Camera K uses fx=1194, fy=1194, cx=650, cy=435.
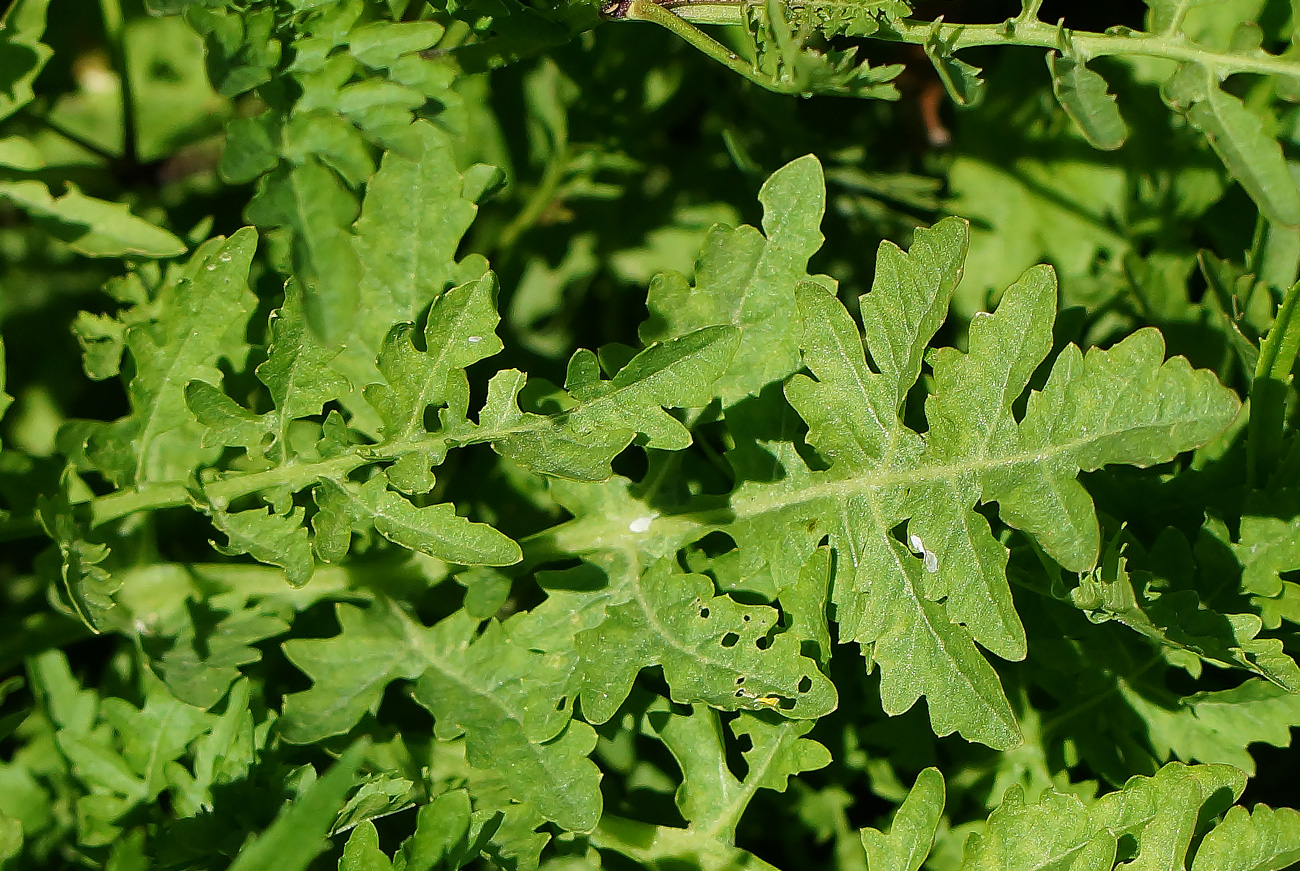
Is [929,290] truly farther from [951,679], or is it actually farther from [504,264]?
[504,264]

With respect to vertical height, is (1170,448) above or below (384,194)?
below

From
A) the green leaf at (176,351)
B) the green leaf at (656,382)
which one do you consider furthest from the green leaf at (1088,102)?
the green leaf at (176,351)

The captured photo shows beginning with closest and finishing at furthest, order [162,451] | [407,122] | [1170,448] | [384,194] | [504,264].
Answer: [407,122] < [1170,448] < [384,194] < [162,451] < [504,264]

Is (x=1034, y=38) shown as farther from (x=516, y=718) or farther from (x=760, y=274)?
(x=516, y=718)

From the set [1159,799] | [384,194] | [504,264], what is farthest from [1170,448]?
[504,264]

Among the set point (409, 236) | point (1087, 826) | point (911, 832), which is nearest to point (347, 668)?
point (409, 236)

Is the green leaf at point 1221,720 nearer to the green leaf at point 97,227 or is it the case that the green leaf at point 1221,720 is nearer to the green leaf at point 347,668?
the green leaf at point 347,668

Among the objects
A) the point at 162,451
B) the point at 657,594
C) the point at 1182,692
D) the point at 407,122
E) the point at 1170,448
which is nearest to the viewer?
the point at 407,122
